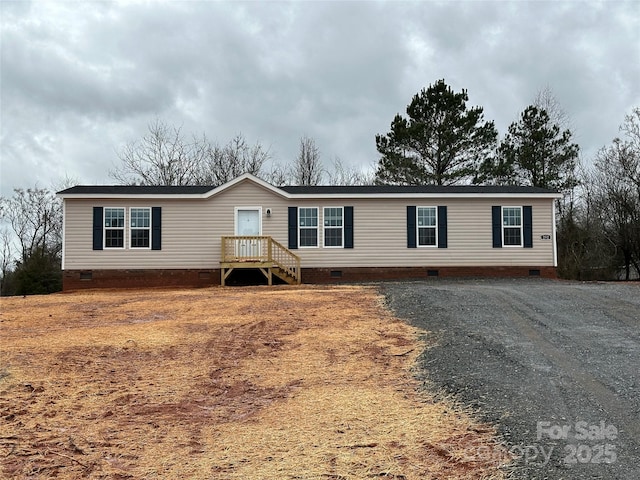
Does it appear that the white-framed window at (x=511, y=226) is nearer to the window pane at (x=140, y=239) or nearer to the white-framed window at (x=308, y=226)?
the white-framed window at (x=308, y=226)

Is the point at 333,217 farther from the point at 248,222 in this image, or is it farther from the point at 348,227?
Answer: the point at 248,222

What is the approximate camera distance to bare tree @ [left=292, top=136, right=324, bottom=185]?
32.4m

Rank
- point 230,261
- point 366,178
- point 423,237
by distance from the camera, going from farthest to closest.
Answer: point 366,178, point 423,237, point 230,261

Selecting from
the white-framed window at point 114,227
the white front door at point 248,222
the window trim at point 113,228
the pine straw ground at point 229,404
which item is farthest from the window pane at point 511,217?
the white-framed window at point 114,227

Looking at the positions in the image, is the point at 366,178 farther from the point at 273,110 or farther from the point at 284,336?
the point at 284,336

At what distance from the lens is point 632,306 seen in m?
9.44

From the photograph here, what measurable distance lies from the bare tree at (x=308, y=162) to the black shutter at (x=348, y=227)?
1502 cm

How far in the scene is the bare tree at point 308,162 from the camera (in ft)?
106

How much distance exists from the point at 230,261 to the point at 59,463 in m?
12.8

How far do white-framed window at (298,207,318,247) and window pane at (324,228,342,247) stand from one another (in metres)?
0.34

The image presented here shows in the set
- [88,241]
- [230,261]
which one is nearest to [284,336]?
[230,261]

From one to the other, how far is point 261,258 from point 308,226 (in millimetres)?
2097

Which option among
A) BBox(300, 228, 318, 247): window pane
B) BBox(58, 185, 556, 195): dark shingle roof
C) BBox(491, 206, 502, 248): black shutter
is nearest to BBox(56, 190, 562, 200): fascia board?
BBox(58, 185, 556, 195): dark shingle roof

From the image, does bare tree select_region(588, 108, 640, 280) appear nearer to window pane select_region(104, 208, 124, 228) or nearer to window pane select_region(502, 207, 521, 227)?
window pane select_region(502, 207, 521, 227)
